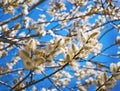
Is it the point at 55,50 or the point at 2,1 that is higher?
the point at 2,1

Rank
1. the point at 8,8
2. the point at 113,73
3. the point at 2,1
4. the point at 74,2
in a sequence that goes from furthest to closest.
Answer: the point at 74,2 → the point at 8,8 → the point at 2,1 → the point at 113,73

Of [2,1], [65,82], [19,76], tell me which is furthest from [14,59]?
[2,1]

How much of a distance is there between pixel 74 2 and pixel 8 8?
0.81m

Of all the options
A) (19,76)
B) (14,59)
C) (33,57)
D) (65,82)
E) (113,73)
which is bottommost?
(113,73)

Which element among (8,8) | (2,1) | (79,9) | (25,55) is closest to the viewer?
(25,55)

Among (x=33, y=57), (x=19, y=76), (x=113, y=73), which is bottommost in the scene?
(x=113, y=73)

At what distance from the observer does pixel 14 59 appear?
347 centimetres

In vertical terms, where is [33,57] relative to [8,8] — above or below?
below

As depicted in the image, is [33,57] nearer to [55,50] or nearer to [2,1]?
[55,50]

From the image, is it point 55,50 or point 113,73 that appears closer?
point 55,50

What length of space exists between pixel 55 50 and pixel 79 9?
2096 mm

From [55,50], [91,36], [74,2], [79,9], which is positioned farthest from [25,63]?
[79,9]

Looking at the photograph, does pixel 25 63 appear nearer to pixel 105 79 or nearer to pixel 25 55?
pixel 25 55

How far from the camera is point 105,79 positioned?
4.19ft
